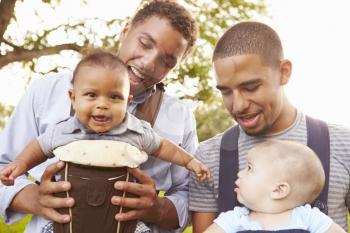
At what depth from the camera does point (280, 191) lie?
294 cm

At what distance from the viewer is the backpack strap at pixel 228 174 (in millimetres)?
3361

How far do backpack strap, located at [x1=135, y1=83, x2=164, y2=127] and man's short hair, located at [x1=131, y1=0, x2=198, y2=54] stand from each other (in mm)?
372

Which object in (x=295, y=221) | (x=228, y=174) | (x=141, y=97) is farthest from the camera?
(x=141, y=97)

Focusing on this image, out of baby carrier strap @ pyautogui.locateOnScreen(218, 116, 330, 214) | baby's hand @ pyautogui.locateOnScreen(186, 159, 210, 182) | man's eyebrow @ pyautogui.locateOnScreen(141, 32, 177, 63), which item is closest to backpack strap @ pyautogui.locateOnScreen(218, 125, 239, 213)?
baby carrier strap @ pyautogui.locateOnScreen(218, 116, 330, 214)

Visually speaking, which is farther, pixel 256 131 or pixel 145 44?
pixel 145 44

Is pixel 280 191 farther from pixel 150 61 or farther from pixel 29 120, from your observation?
pixel 29 120

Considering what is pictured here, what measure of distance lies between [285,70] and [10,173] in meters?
1.60

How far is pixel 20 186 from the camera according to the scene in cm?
344

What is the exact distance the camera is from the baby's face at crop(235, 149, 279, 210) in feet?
9.68

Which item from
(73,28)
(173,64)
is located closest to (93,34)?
(73,28)

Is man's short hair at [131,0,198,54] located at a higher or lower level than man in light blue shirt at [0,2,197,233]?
higher

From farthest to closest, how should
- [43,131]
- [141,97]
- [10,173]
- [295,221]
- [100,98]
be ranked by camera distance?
[141,97] → [43,131] → [10,173] → [100,98] → [295,221]

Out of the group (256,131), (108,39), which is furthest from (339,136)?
(108,39)

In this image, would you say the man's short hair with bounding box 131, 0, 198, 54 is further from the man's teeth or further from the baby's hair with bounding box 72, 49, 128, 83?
the baby's hair with bounding box 72, 49, 128, 83
